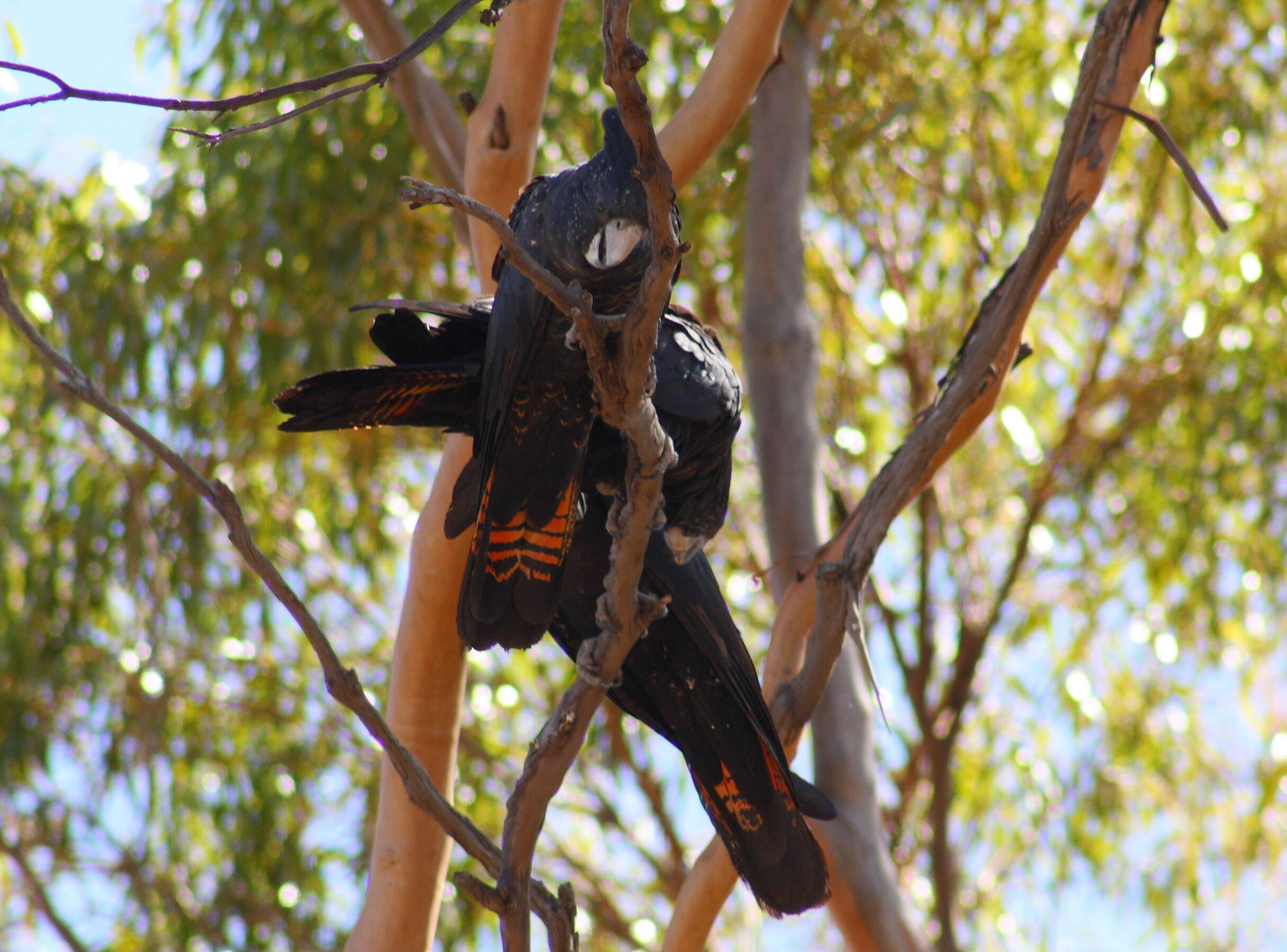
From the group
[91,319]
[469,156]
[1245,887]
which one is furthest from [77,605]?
[1245,887]

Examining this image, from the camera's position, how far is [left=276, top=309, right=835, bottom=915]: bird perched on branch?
72.7 inches

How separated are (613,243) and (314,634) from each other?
54 cm

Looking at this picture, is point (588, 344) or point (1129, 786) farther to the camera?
point (1129, 786)

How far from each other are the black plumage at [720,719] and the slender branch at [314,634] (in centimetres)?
43

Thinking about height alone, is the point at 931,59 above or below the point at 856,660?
above

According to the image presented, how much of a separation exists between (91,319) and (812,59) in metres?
1.94

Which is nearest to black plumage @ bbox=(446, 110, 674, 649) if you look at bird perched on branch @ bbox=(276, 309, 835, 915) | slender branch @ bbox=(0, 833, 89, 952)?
bird perched on branch @ bbox=(276, 309, 835, 915)

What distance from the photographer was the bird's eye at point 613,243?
5.06 feet

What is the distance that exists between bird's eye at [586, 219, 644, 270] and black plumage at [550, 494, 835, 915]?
48cm

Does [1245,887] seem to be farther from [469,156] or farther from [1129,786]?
[469,156]

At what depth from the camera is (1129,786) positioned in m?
4.30

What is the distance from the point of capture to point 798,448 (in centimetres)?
266

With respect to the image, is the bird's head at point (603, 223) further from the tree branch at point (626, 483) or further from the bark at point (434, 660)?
the bark at point (434, 660)

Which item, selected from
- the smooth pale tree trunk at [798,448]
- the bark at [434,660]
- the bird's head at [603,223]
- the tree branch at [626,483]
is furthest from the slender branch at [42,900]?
the bird's head at [603,223]
